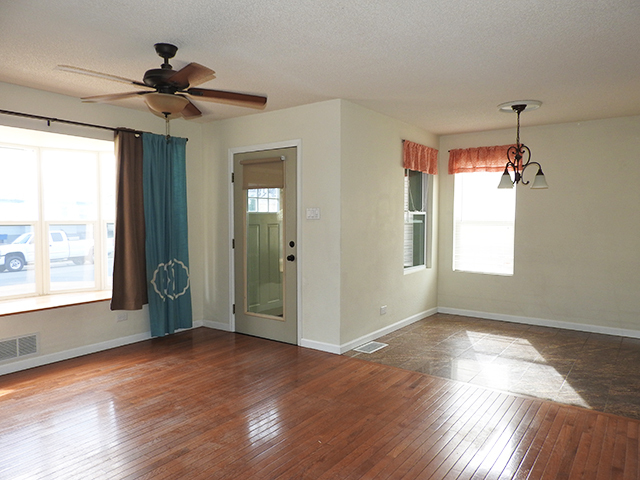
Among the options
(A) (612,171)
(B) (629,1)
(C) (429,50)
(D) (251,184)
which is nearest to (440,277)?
(A) (612,171)

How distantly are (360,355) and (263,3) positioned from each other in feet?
10.6

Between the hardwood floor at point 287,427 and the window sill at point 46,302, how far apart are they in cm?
55

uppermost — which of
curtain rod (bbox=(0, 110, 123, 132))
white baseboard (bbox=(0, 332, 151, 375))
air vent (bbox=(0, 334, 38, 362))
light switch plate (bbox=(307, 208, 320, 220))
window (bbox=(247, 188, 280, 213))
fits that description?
curtain rod (bbox=(0, 110, 123, 132))

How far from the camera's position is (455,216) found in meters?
6.39

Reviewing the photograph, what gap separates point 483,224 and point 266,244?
3.09 metres

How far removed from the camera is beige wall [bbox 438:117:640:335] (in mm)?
5148

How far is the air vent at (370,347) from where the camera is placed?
15.0ft

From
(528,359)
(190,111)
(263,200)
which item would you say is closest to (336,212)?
(263,200)

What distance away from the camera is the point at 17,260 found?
4809 millimetres

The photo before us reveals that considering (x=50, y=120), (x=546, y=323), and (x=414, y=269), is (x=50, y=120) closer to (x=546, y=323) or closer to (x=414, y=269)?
(x=414, y=269)

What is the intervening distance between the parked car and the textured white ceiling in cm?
177

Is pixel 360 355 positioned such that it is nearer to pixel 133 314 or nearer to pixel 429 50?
pixel 133 314

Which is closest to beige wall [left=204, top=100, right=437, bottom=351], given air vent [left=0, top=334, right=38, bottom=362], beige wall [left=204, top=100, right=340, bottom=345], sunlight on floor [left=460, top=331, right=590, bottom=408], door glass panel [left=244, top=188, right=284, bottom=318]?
beige wall [left=204, top=100, right=340, bottom=345]

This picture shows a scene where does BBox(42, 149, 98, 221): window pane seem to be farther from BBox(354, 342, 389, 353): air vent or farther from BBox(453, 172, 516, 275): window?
BBox(453, 172, 516, 275): window
